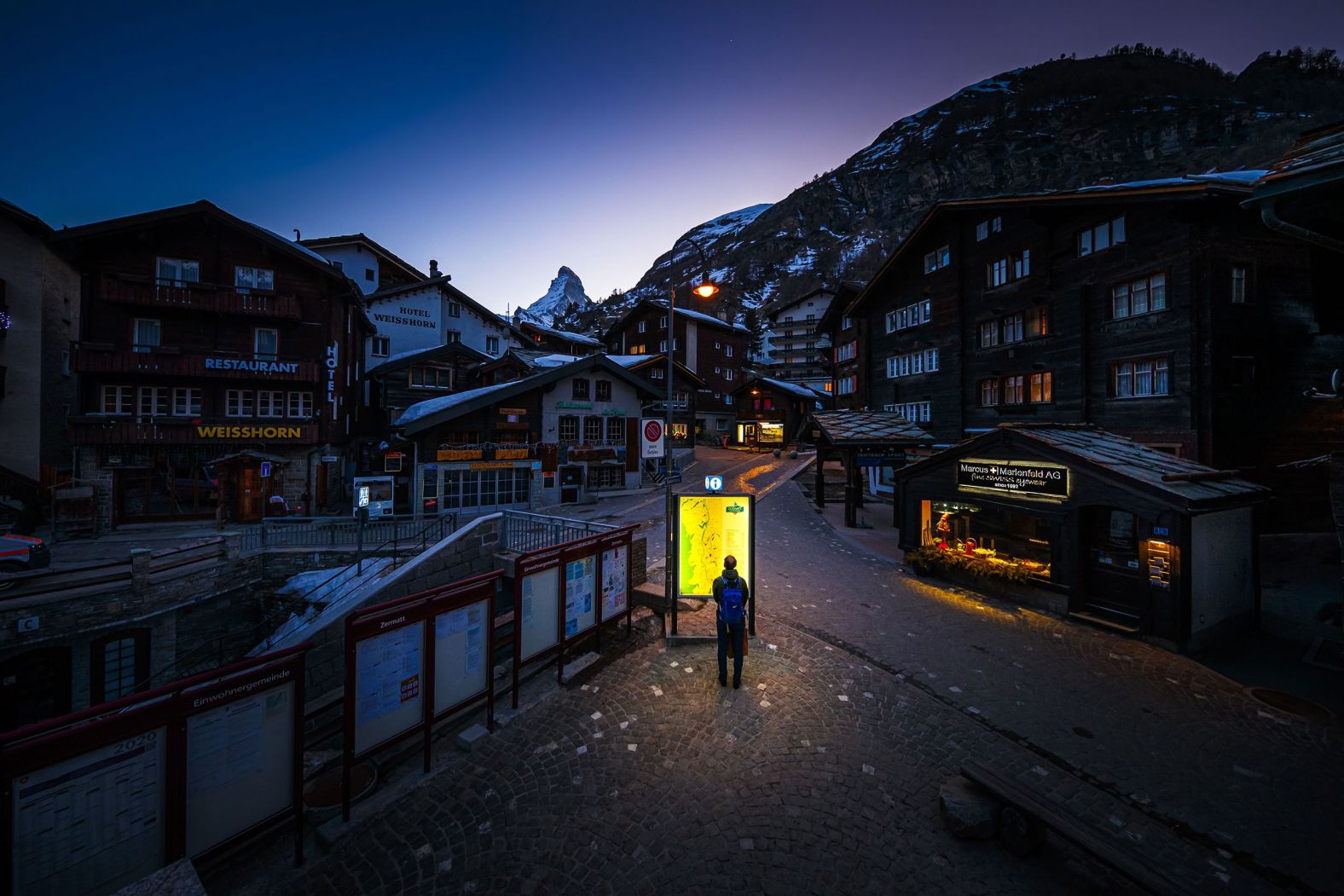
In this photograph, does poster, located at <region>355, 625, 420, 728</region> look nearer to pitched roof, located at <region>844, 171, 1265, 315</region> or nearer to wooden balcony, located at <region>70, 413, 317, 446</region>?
wooden balcony, located at <region>70, 413, 317, 446</region>

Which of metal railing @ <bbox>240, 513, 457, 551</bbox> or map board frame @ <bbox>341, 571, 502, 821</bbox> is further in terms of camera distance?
metal railing @ <bbox>240, 513, 457, 551</bbox>

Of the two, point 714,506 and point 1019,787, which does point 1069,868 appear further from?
point 714,506

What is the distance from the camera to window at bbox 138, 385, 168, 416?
2264 cm

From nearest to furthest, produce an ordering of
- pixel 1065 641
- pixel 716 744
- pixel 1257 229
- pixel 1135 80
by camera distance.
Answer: pixel 716 744, pixel 1065 641, pixel 1257 229, pixel 1135 80

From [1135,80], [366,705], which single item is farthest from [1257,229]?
[1135,80]

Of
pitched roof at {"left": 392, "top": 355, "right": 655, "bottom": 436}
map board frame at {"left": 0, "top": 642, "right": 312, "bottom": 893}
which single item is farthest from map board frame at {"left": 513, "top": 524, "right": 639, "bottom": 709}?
pitched roof at {"left": 392, "top": 355, "right": 655, "bottom": 436}

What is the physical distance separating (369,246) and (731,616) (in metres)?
46.2

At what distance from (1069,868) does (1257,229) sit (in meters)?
22.9

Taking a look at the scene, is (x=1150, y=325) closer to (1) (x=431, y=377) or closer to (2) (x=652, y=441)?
(2) (x=652, y=441)

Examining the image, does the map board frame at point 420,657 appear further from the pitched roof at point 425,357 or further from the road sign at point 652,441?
the pitched roof at point 425,357

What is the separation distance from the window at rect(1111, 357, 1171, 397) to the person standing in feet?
63.9

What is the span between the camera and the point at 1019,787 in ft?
16.8

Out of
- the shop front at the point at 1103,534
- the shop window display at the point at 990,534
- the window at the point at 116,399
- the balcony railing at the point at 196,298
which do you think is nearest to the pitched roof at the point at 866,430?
the shop window display at the point at 990,534

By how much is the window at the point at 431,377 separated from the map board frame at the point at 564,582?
25.6 m
